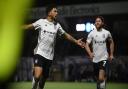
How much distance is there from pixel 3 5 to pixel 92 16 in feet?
36.9

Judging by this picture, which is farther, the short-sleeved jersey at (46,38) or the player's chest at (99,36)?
the player's chest at (99,36)

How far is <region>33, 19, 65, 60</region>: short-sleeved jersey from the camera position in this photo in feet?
16.7

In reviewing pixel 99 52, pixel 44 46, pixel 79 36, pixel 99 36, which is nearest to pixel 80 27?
pixel 79 36

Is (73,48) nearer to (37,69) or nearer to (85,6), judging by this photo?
(85,6)

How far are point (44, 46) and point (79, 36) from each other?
7650 millimetres

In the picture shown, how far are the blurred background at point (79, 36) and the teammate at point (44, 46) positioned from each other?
7.20 meters

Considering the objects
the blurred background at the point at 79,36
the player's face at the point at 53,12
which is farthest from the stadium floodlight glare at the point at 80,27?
the player's face at the point at 53,12

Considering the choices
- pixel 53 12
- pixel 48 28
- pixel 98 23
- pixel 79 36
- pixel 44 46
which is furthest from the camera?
pixel 79 36

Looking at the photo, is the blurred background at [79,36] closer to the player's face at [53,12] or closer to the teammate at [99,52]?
the teammate at [99,52]

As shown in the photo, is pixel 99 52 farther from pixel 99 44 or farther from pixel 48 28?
pixel 48 28

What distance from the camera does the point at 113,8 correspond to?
509 inches

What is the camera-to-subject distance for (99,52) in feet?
21.5

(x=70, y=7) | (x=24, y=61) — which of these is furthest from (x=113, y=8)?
(x=24, y=61)

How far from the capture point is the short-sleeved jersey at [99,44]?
21.4ft
